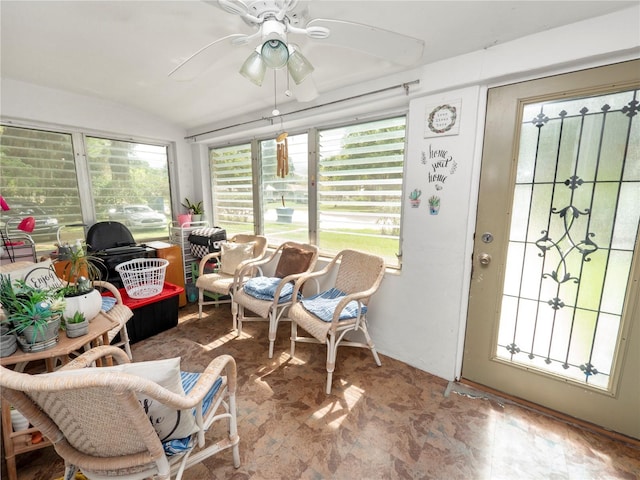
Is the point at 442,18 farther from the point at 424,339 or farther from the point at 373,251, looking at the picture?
the point at 424,339

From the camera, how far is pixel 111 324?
150 centimetres

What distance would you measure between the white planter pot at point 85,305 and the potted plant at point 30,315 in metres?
0.10

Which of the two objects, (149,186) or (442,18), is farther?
(149,186)

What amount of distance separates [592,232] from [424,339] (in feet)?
3.89

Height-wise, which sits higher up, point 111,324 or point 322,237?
point 322,237

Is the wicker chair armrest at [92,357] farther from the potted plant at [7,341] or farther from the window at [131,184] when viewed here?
the window at [131,184]

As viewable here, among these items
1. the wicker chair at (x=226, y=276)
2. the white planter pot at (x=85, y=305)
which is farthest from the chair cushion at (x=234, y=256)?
Result: the white planter pot at (x=85, y=305)

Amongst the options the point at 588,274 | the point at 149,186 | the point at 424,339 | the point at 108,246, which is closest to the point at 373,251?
the point at 424,339

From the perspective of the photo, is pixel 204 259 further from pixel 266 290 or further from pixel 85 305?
pixel 85 305

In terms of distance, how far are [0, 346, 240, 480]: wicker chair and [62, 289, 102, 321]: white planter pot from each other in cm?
70

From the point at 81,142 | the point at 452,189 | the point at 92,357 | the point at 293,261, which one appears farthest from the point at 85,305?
the point at 452,189

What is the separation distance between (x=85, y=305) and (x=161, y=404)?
3.16 feet

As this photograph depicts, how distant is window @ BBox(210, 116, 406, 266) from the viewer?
2.24 m

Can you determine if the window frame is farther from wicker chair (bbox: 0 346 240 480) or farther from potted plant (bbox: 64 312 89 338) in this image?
wicker chair (bbox: 0 346 240 480)
